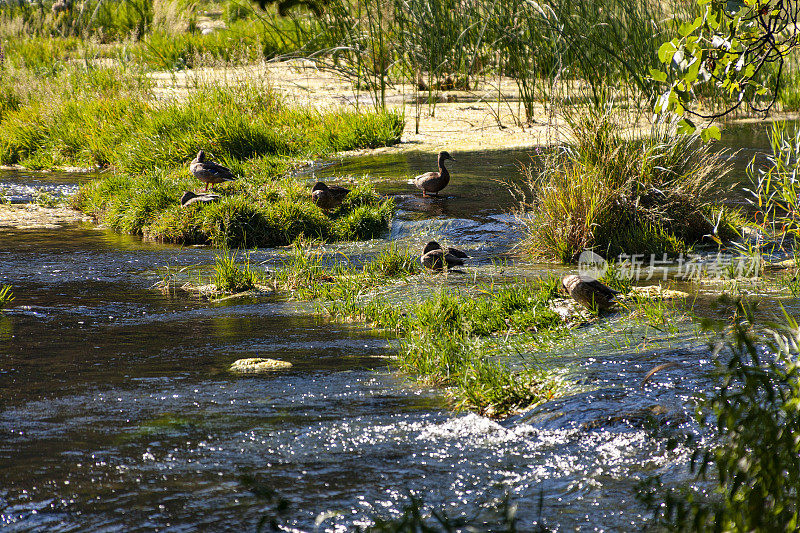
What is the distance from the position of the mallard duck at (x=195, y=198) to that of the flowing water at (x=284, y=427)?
9.10 feet

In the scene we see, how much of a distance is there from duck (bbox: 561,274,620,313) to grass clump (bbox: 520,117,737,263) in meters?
1.63

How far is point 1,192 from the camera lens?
1175 centimetres

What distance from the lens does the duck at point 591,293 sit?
5.72 metres

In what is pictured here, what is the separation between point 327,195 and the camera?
29.6ft

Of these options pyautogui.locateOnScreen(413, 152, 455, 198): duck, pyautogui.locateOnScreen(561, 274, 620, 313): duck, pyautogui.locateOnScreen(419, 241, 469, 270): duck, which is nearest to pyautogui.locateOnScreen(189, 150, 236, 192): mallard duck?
pyautogui.locateOnScreen(413, 152, 455, 198): duck

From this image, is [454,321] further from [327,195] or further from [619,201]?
[327,195]

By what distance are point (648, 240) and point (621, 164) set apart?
83cm

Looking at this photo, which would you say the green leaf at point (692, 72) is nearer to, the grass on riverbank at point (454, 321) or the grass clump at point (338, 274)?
the grass on riverbank at point (454, 321)

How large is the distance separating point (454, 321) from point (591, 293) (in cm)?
100

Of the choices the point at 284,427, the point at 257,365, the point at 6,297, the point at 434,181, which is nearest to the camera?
the point at 284,427

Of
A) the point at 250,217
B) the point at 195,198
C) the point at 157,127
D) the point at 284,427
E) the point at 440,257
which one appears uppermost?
the point at 157,127

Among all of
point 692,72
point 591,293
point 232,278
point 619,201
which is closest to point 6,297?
point 232,278

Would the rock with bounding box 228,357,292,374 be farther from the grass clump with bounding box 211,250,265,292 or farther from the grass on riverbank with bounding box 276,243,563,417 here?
the grass clump with bounding box 211,250,265,292

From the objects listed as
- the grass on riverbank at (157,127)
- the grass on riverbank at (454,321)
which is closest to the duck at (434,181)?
the grass on riverbank at (157,127)
